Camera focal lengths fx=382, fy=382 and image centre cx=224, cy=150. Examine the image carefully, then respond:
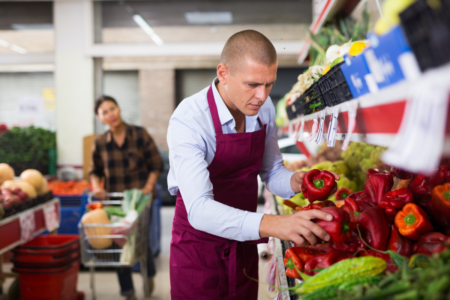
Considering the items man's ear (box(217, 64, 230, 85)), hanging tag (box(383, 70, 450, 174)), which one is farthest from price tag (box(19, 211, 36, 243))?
hanging tag (box(383, 70, 450, 174))

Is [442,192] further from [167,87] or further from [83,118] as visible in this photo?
[167,87]

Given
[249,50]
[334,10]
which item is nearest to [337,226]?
[249,50]

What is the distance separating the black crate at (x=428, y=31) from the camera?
0.59 m

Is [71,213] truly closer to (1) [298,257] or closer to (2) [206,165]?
(2) [206,165]

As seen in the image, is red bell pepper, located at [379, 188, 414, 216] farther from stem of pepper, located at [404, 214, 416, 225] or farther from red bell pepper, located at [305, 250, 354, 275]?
red bell pepper, located at [305, 250, 354, 275]

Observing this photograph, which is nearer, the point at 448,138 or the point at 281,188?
the point at 448,138

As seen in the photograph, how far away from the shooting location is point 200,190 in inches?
57.7

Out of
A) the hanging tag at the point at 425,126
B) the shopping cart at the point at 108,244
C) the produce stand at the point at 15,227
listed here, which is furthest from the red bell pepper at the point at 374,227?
the produce stand at the point at 15,227

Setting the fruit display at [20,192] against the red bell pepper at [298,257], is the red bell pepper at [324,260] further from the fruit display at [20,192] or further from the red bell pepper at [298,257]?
the fruit display at [20,192]

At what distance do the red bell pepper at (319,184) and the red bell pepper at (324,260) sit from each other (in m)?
0.44

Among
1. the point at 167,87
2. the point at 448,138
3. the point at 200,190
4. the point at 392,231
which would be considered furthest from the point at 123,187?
the point at 167,87

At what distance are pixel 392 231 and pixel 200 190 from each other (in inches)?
27.3

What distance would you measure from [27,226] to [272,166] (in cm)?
242

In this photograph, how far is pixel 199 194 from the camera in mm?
1457
